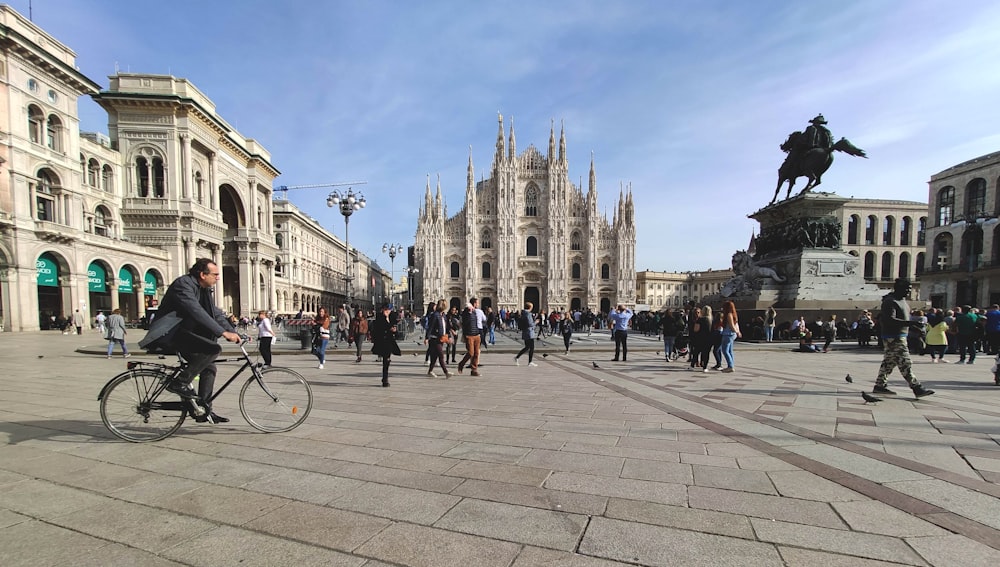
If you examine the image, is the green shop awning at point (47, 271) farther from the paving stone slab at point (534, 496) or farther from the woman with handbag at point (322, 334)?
the paving stone slab at point (534, 496)

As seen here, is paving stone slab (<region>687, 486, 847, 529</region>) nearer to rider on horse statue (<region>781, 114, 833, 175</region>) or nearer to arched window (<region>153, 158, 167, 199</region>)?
rider on horse statue (<region>781, 114, 833, 175</region>)

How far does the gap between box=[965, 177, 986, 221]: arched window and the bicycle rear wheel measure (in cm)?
5142

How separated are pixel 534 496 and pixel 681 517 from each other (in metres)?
0.91

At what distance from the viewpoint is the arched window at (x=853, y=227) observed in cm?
5247

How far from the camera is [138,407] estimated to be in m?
4.12

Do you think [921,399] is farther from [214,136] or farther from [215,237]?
[214,136]

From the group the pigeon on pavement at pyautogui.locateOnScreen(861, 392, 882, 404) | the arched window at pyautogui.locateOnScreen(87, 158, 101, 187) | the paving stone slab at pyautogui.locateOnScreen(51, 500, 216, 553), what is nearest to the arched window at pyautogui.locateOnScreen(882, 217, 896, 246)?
the pigeon on pavement at pyautogui.locateOnScreen(861, 392, 882, 404)

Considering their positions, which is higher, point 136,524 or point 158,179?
point 158,179

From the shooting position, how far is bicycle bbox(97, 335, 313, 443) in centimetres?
403

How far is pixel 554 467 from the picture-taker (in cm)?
342

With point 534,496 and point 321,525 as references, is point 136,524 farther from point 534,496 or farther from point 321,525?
point 534,496

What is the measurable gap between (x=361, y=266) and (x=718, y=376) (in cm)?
8903

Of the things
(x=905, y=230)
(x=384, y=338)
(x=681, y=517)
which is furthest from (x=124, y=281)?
(x=905, y=230)

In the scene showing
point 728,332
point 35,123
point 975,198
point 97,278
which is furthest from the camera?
point 975,198
